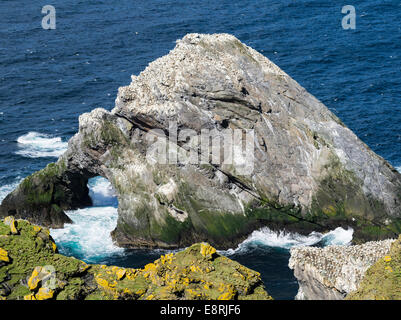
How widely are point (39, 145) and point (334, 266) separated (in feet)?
191

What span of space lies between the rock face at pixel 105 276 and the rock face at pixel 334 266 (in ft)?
35.3

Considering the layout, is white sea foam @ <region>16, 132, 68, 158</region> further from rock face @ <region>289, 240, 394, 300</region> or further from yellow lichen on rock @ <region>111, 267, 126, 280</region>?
yellow lichen on rock @ <region>111, 267, 126, 280</region>

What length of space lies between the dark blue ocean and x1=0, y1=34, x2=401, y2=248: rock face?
2.99 meters

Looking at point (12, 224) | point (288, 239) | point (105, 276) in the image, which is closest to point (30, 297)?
point (105, 276)

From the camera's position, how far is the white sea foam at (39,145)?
89.1 meters

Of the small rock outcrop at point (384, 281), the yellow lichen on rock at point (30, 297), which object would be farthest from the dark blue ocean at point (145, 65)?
the yellow lichen on rock at point (30, 297)

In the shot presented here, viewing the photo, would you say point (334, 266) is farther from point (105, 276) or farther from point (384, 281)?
point (105, 276)

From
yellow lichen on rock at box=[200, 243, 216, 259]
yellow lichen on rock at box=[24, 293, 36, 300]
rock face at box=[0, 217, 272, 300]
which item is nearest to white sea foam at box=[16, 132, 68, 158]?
rock face at box=[0, 217, 272, 300]

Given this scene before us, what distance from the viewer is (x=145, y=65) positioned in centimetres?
11156

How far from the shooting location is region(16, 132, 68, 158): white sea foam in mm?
89125

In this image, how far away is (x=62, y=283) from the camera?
3259 cm

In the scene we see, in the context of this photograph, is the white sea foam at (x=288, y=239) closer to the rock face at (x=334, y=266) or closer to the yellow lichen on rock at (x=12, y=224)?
the rock face at (x=334, y=266)
